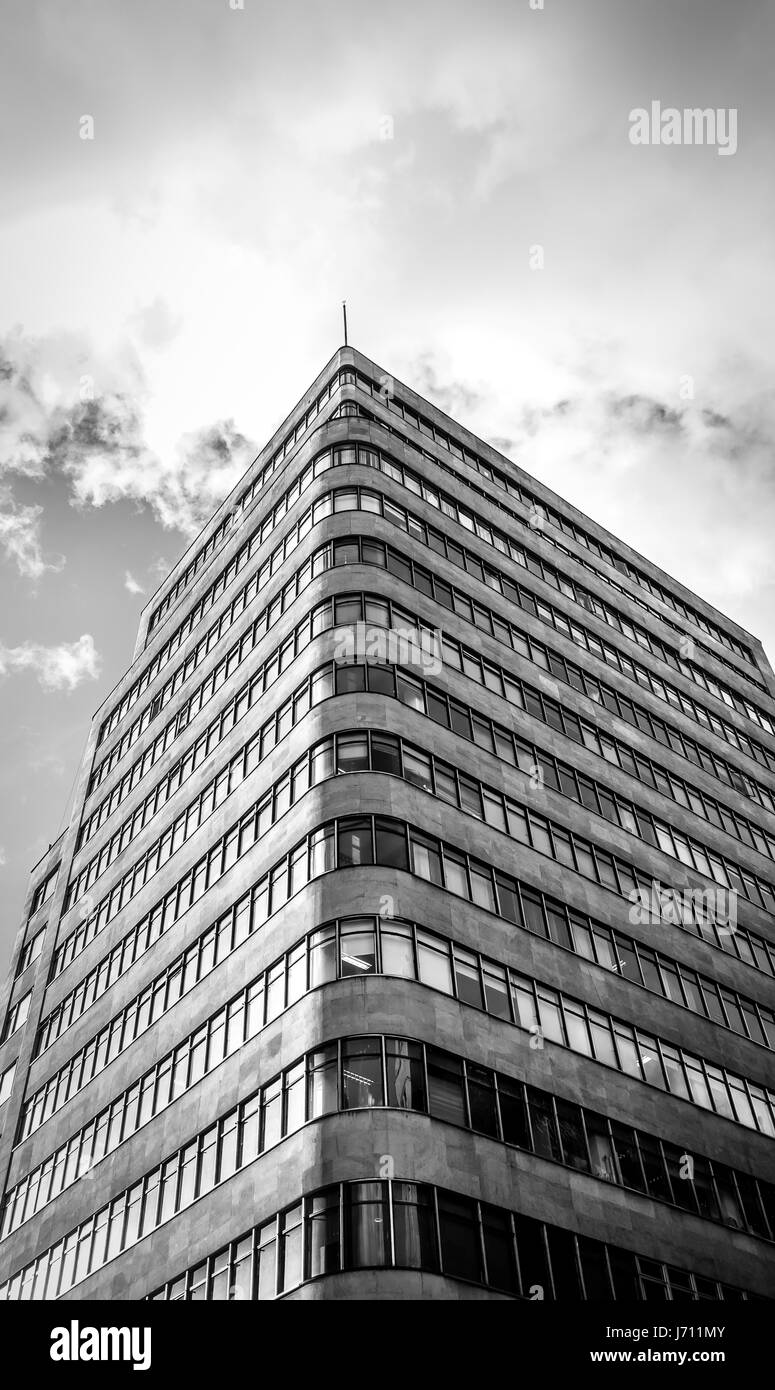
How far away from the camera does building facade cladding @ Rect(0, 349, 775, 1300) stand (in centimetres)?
2844

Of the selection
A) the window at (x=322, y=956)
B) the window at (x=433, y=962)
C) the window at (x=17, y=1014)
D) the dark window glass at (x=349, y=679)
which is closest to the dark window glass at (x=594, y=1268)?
the window at (x=433, y=962)

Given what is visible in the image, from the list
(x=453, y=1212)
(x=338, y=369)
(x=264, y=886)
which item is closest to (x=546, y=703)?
(x=264, y=886)

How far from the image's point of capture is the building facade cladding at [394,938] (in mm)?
28438

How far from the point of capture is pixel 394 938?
30.8 metres

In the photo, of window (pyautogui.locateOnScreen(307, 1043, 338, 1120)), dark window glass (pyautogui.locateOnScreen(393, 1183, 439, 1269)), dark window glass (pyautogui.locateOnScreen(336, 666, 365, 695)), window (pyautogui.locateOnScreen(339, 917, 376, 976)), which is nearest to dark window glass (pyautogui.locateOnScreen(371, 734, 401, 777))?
dark window glass (pyautogui.locateOnScreen(336, 666, 365, 695))

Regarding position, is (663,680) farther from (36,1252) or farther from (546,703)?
(36,1252)

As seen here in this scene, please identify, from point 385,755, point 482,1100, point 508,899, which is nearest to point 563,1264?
point 482,1100

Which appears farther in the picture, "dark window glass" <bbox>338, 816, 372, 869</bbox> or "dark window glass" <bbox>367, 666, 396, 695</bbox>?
"dark window glass" <bbox>367, 666, 396, 695</bbox>

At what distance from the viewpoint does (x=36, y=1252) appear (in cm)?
3856

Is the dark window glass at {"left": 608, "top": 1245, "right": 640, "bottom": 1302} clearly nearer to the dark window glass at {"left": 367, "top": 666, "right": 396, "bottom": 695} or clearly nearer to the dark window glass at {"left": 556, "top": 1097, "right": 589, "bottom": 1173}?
the dark window glass at {"left": 556, "top": 1097, "right": 589, "bottom": 1173}

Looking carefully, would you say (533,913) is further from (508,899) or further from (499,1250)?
(499,1250)
